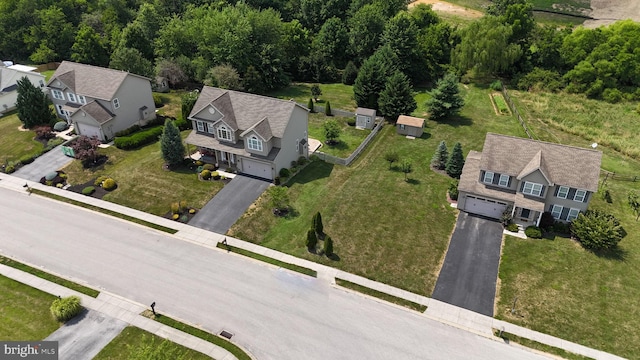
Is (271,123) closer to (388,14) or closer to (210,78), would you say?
(210,78)

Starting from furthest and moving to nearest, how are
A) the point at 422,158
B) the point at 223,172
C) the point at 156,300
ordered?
the point at 422,158
the point at 223,172
the point at 156,300

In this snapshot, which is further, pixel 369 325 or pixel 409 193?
pixel 409 193

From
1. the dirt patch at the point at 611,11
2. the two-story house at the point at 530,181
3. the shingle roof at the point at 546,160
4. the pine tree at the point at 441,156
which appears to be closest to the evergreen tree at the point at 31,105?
the pine tree at the point at 441,156

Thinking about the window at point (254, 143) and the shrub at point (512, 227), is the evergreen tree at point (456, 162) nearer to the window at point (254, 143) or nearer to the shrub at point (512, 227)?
the shrub at point (512, 227)

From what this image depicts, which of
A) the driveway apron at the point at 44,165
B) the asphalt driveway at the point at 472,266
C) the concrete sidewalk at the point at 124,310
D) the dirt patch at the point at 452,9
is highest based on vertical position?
the dirt patch at the point at 452,9

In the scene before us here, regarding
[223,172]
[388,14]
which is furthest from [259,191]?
[388,14]

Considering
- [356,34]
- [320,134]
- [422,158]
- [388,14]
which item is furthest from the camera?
[388,14]

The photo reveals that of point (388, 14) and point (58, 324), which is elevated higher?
point (388, 14)
